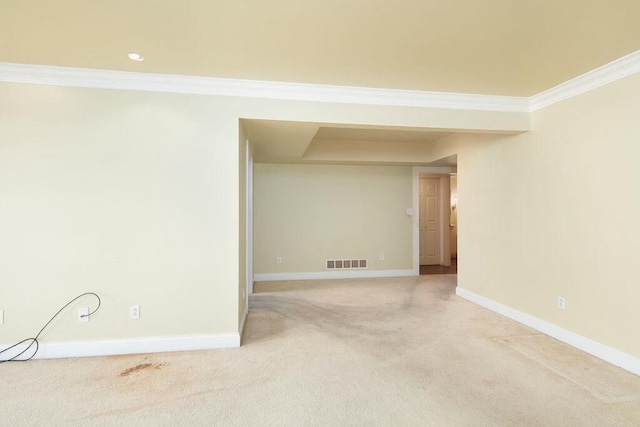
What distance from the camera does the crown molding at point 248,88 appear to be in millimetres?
2674

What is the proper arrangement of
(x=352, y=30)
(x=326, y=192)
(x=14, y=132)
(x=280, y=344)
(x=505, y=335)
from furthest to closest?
(x=326, y=192) → (x=505, y=335) → (x=280, y=344) → (x=14, y=132) → (x=352, y=30)

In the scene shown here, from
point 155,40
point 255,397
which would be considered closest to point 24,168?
point 155,40

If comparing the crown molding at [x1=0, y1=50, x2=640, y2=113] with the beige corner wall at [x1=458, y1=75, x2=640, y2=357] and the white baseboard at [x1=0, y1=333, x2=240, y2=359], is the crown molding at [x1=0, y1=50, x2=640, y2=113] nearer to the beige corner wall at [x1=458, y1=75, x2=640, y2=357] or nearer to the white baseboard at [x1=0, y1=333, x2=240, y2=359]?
the beige corner wall at [x1=458, y1=75, x2=640, y2=357]

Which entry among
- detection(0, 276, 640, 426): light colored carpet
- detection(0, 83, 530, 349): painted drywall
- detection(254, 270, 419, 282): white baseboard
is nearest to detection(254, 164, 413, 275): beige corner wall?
detection(254, 270, 419, 282): white baseboard

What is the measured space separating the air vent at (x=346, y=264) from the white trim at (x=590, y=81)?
3.65m

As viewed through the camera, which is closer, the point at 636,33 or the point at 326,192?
the point at 636,33

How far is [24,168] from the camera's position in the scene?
268 cm

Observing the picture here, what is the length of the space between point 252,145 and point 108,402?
10.2ft

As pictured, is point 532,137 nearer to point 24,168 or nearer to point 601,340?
point 601,340

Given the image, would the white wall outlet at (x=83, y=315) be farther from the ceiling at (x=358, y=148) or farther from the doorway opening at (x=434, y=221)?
the doorway opening at (x=434, y=221)

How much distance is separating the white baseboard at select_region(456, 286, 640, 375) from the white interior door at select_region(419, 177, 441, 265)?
3272 millimetres

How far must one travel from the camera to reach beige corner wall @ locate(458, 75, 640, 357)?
2.59 m

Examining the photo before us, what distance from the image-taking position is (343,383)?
92.1 inches

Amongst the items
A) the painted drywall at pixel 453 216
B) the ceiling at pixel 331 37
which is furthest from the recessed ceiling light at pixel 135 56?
the painted drywall at pixel 453 216
